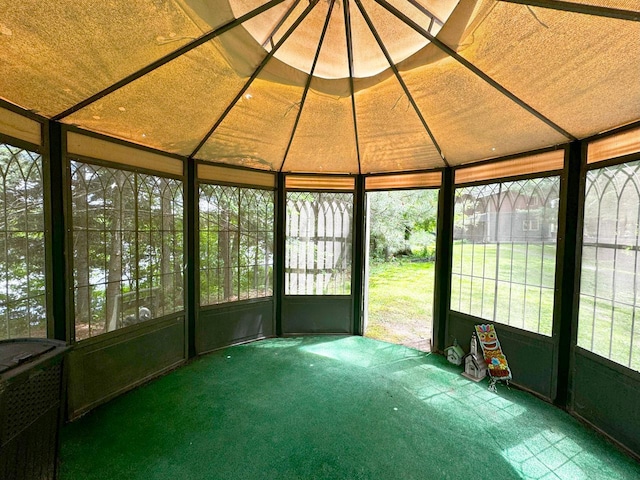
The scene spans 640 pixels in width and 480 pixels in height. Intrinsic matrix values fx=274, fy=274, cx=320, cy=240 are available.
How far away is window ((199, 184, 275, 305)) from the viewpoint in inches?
131

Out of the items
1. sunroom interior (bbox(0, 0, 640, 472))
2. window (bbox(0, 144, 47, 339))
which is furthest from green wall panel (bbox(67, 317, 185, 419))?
window (bbox(0, 144, 47, 339))

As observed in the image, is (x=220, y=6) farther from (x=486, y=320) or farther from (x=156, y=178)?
(x=486, y=320)

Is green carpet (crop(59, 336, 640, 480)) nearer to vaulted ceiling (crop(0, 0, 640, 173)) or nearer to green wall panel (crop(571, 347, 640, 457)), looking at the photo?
green wall panel (crop(571, 347, 640, 457))

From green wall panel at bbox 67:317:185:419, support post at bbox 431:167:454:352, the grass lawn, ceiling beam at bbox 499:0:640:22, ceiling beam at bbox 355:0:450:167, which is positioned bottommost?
the grass lawn

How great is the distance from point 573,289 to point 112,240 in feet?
13.6

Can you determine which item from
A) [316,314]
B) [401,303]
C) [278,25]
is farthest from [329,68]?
[401,303]

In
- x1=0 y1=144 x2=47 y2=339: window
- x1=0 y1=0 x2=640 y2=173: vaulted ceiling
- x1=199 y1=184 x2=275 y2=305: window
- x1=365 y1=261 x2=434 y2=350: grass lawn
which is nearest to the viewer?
x1=0 y1=0 x2=640 y2=173: vaulted ceiling

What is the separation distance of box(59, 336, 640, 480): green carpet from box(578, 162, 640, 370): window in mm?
720

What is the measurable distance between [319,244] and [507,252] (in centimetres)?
227

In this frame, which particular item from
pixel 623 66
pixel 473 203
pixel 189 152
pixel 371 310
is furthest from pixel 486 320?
pixel 189 152

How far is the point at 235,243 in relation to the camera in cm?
354

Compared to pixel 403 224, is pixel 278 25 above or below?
above

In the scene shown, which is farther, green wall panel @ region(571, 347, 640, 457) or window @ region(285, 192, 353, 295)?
window @ region(285, 192, 353, 295)

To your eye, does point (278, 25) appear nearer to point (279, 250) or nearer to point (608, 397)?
point (279, 250)
